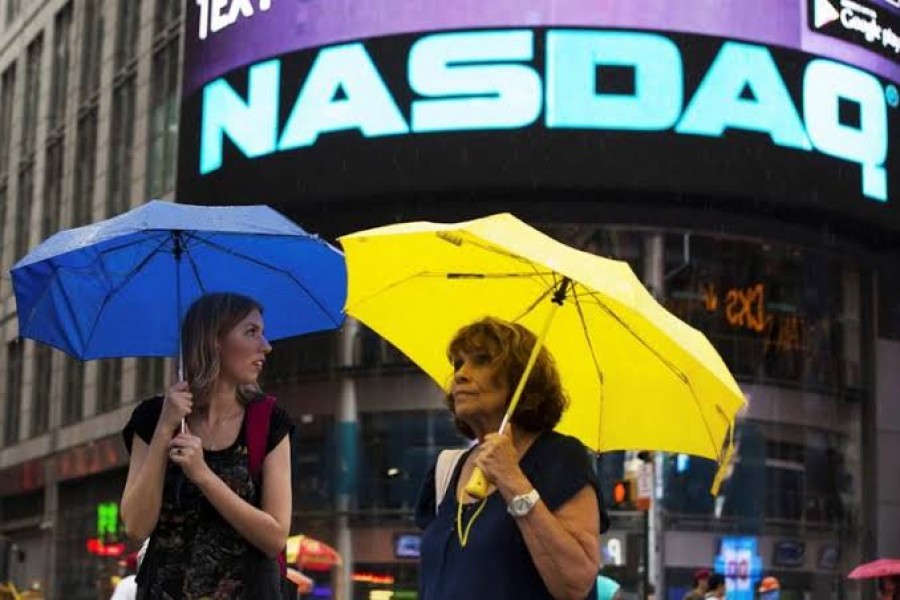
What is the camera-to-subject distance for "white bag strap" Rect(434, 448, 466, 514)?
4994mm

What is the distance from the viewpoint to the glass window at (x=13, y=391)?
49.9 meters

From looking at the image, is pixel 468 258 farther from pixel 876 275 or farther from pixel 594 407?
pixel 876 275

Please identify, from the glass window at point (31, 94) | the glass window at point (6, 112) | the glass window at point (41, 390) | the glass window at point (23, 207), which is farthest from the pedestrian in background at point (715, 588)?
the glass window at point (6, 112)

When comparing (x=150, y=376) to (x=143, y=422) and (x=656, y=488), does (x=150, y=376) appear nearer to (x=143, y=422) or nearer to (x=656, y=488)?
(x=656, y=488)

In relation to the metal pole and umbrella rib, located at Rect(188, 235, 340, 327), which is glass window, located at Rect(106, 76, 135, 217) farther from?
umbrella rib, located at Rect(188, 235, 340, 327)

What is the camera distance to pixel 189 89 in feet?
117

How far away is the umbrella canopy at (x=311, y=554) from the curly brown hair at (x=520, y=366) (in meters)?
22.7

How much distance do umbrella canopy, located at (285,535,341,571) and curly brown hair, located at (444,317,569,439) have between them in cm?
2272

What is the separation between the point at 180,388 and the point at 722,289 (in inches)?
1095

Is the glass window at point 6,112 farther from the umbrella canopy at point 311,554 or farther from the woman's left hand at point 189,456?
the woman's left hand at point 189,456

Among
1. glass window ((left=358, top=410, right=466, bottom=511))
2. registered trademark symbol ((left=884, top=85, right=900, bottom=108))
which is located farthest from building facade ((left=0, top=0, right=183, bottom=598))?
registered trademark symbol ((left=884, top=85, right=900, bottom=108))

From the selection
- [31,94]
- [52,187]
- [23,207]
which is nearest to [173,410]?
[52,187]

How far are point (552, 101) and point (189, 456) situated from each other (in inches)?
1080

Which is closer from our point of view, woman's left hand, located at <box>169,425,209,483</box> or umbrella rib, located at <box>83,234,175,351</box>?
woman's left hand, located at <box>169,425,209,483</box>
